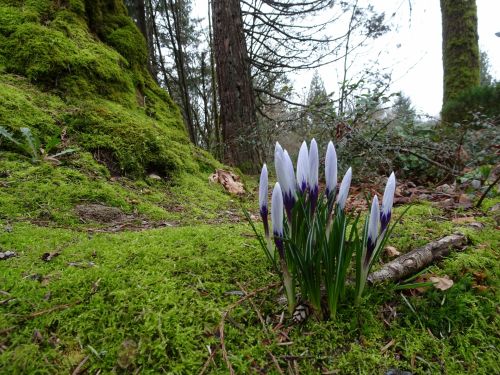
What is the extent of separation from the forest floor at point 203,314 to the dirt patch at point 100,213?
42 centimetres

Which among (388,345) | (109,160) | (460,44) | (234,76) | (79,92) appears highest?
(460,44)

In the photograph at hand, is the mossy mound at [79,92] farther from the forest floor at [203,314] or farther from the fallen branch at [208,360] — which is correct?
the fallen branch at [208,360]

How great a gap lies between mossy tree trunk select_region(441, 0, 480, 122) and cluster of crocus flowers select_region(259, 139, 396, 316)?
27.5 feet

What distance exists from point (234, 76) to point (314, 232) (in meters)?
4.95

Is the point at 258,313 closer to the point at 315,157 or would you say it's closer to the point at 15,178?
the point at 315,157

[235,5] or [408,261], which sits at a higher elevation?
[235,5]

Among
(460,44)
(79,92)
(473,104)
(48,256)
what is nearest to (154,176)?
(79,92)

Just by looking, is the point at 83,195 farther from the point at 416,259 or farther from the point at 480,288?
the point at 480,288

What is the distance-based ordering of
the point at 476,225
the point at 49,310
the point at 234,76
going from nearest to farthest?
the point at 49,310, the point at 476,225, the point at 234,76

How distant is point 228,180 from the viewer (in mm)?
4047

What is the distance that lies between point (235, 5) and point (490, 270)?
18.7 feet

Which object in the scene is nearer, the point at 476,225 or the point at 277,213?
the point at 277,213

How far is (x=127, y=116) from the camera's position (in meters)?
3.61

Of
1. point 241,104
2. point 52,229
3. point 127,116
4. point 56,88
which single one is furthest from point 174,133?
point 52,229
